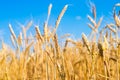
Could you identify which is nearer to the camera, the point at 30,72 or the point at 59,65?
the point at 59,65

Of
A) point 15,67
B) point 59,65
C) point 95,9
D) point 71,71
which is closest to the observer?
point 59,65

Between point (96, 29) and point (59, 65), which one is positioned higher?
point (96, 29)

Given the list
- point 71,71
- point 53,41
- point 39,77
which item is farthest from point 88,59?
point 39,77

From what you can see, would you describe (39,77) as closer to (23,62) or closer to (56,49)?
(23,62)

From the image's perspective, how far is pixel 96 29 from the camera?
2432 millimetres

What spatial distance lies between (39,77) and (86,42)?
3.83 feet

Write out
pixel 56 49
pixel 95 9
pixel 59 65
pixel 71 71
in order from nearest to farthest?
1. pixel 59 65
2. pixel 56 49
3. pixel 71 71
4. pixel 95 9

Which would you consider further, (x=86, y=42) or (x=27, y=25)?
(x=27, y=25)

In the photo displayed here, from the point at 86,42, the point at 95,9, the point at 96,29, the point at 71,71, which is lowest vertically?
the point at 71,71

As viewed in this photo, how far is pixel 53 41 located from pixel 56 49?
9 centimetres

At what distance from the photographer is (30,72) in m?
3.17

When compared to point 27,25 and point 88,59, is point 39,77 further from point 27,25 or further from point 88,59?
point 88,59

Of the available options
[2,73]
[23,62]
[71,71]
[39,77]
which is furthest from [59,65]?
[2,73]

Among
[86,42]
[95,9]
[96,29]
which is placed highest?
[95,9]
